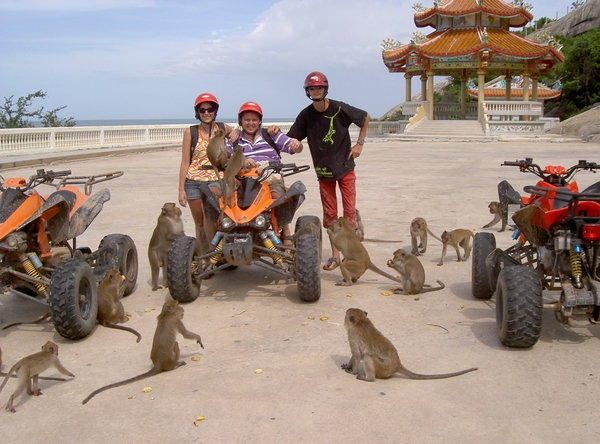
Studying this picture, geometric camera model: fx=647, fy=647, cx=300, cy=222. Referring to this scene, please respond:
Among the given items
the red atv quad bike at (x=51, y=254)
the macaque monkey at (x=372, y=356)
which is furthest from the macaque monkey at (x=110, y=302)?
the macaque monkey at (x=372, y=356)

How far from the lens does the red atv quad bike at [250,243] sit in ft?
18.1

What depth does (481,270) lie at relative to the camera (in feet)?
18.5

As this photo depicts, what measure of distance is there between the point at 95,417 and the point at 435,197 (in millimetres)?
9496

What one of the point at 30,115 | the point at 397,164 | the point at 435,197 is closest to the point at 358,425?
the point at 435,197

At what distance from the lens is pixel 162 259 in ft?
21.4

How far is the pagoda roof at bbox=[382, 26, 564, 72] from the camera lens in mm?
36375

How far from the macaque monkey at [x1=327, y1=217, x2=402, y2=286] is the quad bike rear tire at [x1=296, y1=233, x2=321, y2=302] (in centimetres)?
78

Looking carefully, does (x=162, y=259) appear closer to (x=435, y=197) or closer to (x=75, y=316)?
(x=75, y=316)

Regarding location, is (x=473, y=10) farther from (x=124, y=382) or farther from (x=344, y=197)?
(x=124, y=382)

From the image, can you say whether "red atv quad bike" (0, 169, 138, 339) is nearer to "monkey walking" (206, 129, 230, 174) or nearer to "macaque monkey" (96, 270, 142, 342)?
"macaque monkey" (96, 270, 142, 342)

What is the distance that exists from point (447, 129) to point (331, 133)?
1247 inches

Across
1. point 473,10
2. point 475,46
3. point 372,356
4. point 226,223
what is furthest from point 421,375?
point 473,10

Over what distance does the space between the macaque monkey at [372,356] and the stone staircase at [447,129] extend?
32.8 m

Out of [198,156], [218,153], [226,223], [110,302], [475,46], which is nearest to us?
[110,302]
